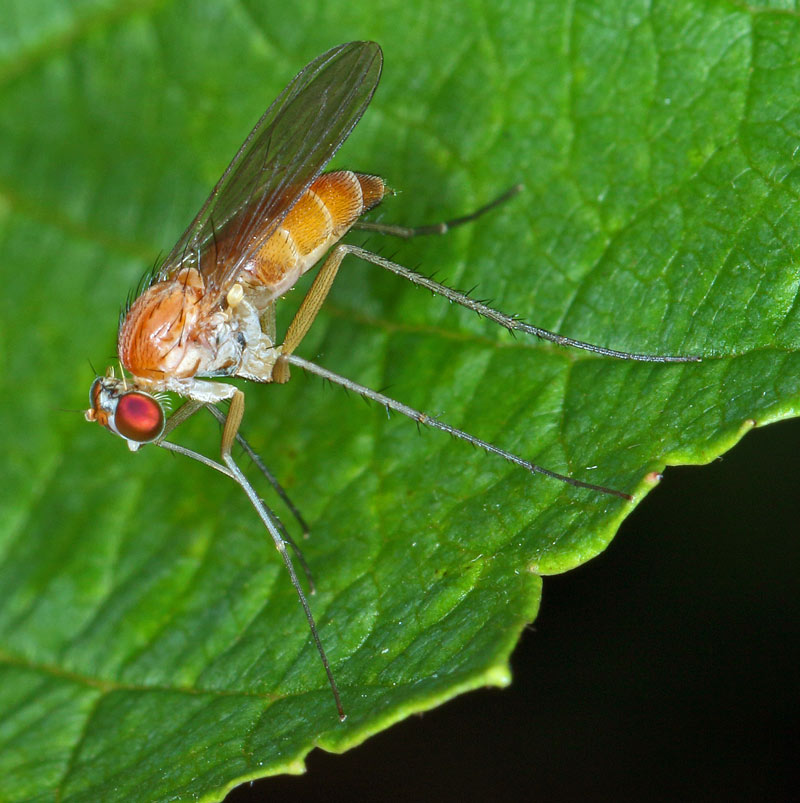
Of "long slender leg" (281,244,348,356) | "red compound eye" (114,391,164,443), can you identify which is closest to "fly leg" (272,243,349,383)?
"long slender leg" (281,244,348,356)

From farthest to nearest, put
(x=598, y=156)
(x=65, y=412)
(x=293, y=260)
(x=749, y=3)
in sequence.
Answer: (x=65, y=412)
(x=293, y=260)
(x=598, y=156)
(x=749, y=3)

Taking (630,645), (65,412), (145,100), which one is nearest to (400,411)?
(630,645)

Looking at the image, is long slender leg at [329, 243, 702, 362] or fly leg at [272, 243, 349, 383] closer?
long slender leg at [329, 243, 702, 362]

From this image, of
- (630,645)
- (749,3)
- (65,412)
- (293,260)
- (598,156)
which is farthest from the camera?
(65,412)

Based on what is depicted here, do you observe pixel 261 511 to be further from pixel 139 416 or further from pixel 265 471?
pixel 139 416

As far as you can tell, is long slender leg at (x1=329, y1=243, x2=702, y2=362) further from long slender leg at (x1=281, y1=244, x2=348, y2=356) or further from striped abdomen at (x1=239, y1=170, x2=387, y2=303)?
striped abdomen at (x1=239, y1=170, x2=387, y2=303)

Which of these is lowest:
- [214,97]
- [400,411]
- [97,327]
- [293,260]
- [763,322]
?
[763,322]

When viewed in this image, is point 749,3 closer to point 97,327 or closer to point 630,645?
point 630,645
